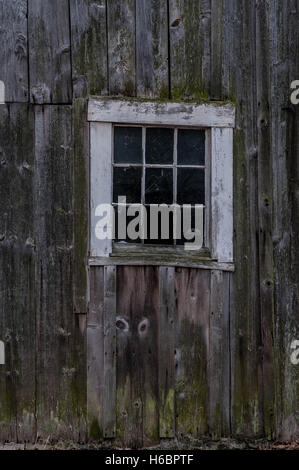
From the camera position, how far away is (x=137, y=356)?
5973 millimetres

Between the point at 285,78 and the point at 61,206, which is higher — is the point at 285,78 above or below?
above

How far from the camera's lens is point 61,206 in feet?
19.5

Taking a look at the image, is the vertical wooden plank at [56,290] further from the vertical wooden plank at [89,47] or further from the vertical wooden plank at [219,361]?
the vertical wooden plank at [219,361]

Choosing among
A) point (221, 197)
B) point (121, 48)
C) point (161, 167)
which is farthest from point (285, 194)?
point (121, 48)

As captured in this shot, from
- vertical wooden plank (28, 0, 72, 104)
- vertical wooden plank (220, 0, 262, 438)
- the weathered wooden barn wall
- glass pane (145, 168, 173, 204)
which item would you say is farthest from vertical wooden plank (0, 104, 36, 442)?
vertical wooden plank (220, 0, 262, 438)

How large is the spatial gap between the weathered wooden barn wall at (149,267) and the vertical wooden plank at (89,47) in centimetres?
1

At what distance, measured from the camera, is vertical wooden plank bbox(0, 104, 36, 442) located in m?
5.86

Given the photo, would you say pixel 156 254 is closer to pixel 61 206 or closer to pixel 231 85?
pixel 61 206

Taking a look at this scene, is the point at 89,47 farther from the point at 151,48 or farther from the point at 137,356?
the point at 137,356

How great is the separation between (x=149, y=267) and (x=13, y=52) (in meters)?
Answer: 2.04

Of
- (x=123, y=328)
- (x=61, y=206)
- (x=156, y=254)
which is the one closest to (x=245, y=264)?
(x=156, y=254)

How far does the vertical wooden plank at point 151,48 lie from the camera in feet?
19.9

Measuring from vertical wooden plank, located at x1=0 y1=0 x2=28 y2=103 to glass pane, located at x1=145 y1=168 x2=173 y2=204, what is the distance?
3.87 ft

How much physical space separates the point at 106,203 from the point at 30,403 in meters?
1.70
